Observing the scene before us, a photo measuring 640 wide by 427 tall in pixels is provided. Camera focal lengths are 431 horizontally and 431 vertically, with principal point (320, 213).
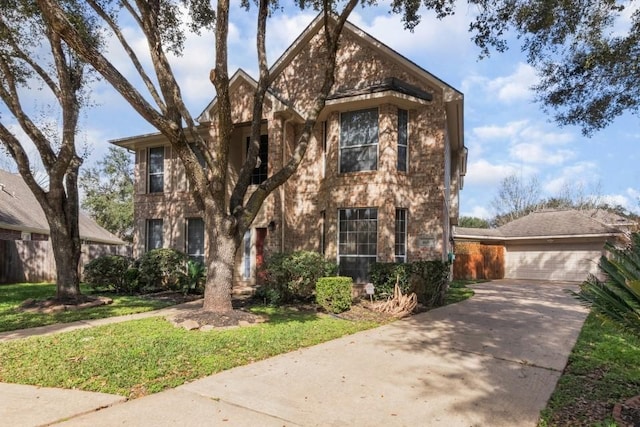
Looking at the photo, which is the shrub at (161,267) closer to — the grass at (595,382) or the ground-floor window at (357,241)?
the ground-floor window at (357,241)

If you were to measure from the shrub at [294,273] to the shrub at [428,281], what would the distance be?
2302 mm

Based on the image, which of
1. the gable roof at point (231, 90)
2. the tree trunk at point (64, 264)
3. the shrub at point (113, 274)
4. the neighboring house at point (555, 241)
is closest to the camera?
the tree trunk at point (64, 264)

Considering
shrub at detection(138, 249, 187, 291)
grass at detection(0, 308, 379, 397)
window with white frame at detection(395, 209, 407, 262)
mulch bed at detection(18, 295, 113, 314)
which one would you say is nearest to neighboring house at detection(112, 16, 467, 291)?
window with white frame at detection(395, 209, 407, 262)

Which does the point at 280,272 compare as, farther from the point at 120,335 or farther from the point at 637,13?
the point at 637,13

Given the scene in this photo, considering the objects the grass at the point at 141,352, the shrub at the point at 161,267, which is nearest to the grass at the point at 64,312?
the shrub at the point at 161,267

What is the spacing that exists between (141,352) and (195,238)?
11481mm

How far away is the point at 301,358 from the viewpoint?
6270mm

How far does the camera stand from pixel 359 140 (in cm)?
1390

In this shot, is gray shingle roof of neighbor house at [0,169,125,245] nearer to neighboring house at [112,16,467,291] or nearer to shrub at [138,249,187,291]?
shrub at [138,249,187,291]

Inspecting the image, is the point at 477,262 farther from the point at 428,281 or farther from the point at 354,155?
the point at 428,281

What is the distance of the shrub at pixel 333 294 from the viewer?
33.5 feet

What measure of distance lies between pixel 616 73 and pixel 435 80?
494cm

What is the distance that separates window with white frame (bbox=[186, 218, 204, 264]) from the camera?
17.1 m

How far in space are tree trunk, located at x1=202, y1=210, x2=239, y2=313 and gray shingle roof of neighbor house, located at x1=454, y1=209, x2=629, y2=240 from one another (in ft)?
69.6
